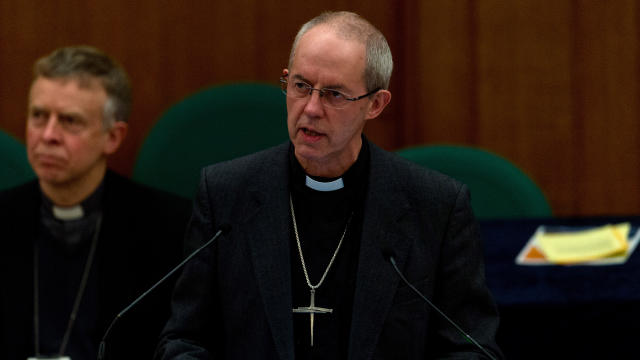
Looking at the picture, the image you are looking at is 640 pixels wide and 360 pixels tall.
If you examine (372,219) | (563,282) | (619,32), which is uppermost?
(619,32)

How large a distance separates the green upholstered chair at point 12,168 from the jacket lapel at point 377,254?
58.6 inches

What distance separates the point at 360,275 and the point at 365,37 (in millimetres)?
494

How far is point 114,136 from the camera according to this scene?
9.38ft

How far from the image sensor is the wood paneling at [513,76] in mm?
3643

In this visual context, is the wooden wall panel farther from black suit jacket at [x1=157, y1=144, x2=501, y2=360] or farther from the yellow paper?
black suit jacket at [x1=157, y1=144, x2=501, y2=360]

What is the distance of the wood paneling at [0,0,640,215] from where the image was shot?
364 cm

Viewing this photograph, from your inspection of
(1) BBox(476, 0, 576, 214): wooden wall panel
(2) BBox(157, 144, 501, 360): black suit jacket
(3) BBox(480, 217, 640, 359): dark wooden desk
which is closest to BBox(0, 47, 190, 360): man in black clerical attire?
(2) BBox(157, 144, 501, 360): black suit jacket

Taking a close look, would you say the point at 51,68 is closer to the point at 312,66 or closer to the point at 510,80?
the point at 312,66

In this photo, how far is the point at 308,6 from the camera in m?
3.65

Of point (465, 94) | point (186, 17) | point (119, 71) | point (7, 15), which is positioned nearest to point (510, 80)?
point (465, 94)

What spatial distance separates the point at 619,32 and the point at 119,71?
2117 mm

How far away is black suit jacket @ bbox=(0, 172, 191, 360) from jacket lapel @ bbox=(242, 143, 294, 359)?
0.65 meters

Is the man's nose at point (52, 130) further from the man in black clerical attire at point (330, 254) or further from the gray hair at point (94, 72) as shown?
the man in black clerical attire at point (330, 254)

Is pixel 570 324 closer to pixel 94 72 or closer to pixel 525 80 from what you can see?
pixel 94 72
